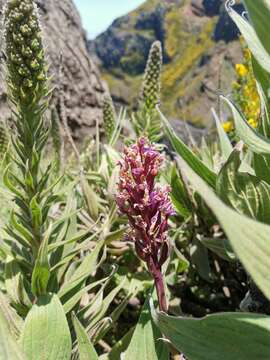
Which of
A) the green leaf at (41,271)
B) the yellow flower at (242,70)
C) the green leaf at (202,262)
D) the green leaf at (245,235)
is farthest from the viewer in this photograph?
the yellow flower at (242,70)

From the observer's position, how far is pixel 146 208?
1.01 m

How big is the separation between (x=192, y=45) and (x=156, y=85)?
108439 millimetres

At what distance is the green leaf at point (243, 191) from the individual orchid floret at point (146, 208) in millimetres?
132

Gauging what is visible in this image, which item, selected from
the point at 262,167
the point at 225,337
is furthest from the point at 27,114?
the point at 225,337

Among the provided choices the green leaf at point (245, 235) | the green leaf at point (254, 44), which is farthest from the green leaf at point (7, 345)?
the green leaf at point (254, 44)

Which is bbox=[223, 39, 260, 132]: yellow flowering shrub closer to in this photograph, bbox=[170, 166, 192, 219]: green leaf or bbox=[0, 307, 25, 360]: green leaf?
bbox=[170, 166, 192, 219]: green leaf

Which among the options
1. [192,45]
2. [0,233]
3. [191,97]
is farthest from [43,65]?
[192,45]

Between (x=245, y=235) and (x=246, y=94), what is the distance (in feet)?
16.7

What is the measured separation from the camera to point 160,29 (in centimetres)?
11425

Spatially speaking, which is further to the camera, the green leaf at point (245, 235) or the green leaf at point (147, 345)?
the green leaf at point (147, 345)

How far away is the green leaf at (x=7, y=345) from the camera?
80 centimetres

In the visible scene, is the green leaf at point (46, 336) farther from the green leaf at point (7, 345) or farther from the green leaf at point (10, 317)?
the green leaf at point (7, 345)

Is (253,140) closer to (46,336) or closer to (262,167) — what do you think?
(262,167)

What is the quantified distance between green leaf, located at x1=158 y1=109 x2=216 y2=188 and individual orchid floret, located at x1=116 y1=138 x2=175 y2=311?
0.07m
